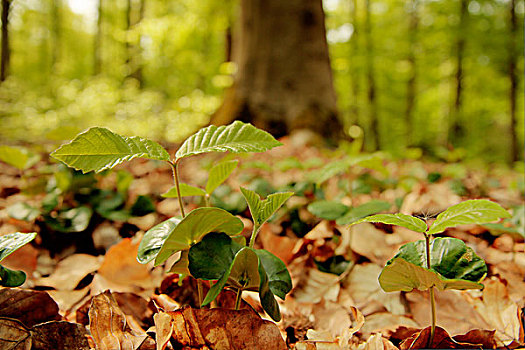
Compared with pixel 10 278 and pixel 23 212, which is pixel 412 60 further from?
pixel 10 278

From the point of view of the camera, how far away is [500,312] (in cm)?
69

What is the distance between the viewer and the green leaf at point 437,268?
1.56 feet

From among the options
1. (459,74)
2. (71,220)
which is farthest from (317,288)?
→ (459,74)

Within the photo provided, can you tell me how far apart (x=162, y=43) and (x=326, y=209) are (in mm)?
5534

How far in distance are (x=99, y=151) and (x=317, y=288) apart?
561mm

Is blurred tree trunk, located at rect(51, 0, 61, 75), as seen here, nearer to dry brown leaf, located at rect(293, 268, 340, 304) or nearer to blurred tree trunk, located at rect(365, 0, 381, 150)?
blurred tree trunk, located at rect(365, 0, 381, 150)

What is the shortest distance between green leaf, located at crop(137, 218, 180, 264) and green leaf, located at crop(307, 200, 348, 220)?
0.42 meters

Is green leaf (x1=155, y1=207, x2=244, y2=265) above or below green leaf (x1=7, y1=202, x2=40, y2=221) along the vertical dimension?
above

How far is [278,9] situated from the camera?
3879 millimetres

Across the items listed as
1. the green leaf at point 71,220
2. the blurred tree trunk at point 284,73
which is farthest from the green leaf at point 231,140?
the blurred tree trunk at point 284,73

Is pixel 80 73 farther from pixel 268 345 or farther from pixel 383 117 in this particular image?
pixel 268 345

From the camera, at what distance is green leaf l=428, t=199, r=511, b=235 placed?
462 millimetres

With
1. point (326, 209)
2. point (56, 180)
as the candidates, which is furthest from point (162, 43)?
point (326, 209)

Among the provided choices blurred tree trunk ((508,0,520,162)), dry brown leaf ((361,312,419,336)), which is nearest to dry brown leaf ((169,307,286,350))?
dry brown leaf ((361,312,419,336))
